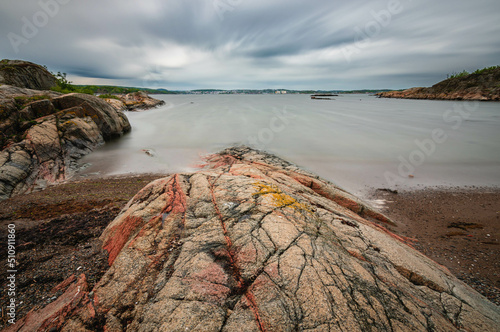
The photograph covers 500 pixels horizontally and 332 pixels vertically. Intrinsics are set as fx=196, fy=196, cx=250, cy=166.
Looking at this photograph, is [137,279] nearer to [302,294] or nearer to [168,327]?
[168,327]

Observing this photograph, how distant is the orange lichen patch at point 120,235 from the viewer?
197 inches

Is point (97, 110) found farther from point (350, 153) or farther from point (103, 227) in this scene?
point (350, 153)

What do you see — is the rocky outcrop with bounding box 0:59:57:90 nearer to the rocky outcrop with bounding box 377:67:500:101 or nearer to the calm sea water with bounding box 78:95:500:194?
the calm sea water with bounding box 78:95:500:194

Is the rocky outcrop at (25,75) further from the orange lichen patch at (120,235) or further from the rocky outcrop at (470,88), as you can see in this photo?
the rocky outcrop at (470,88)

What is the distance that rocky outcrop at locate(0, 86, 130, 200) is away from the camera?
1115cm

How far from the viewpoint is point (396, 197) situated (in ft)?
36.7

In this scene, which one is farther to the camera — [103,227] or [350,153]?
[350,153]

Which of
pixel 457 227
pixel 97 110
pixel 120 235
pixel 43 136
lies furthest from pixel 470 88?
pixel 43 136

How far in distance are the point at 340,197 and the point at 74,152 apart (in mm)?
19604

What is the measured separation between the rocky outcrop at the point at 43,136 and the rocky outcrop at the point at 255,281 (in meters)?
10.4

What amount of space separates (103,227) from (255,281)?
6.17 metres

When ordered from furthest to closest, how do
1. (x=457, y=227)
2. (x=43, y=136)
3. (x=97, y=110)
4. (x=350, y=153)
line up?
(x=97, y=110) < (x=350, y=153) < (x=43, y=136) < (x=457, y=227)

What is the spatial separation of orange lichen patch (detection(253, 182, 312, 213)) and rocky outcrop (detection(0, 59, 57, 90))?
102ft

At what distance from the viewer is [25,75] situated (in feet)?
78.9
